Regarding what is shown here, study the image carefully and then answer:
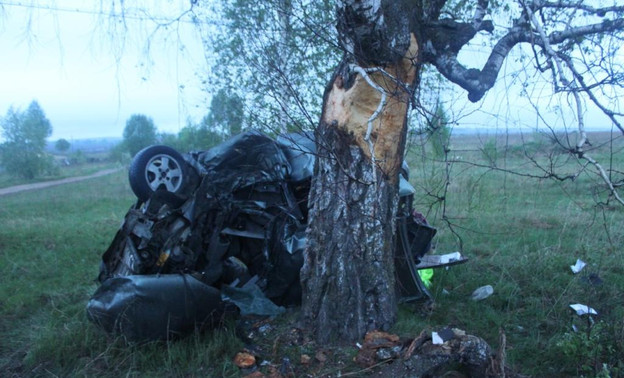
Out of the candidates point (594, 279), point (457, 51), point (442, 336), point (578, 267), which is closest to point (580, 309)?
point (594, 279)

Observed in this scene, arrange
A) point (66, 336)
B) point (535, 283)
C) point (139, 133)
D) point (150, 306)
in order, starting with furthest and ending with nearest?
point (139, 133) → point (535, 283) → point (66, 336) → point (150, 306)

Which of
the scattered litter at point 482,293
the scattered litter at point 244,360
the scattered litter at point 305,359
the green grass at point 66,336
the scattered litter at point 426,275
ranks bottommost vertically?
the green grass at point 66,336

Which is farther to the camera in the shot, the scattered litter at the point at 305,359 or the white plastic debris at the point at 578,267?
the white plastic debris at the point at 578,267

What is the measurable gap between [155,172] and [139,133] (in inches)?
1584

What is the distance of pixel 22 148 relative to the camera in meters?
39.2

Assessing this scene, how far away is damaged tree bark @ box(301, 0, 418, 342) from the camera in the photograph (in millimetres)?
3508

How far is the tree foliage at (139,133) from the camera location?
42.4 metres

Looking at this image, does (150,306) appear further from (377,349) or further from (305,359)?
(377,349)

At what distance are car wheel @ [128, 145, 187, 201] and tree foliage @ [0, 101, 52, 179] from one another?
39550 mm

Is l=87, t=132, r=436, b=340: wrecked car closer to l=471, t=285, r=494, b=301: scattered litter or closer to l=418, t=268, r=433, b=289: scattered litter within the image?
l=418, t=268, r=433, b=289: scattered litter

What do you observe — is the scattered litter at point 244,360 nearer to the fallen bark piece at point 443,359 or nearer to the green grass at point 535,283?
the fallen bark piece at point 443,359

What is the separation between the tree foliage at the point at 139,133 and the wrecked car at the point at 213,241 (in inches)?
1487

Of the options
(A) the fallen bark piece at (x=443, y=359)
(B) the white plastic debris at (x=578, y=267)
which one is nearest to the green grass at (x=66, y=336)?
(A) the fallen bark piece at (x=443, y=359)

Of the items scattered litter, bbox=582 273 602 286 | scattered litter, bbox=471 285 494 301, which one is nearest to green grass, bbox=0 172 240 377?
scattered litter, bbox=471 285 494 301
